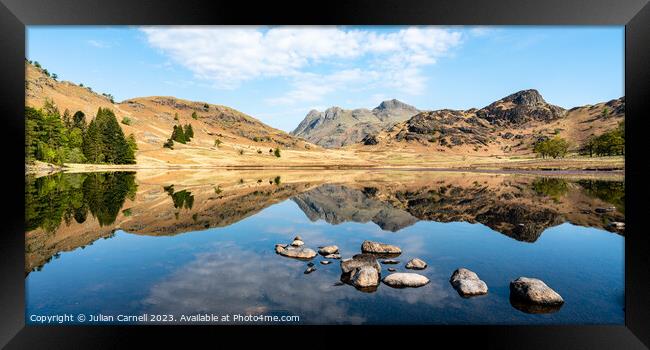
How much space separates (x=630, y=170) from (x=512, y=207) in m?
28.2

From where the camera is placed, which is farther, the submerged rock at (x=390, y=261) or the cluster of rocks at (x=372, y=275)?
the submerged rock at (x=390, y=261)

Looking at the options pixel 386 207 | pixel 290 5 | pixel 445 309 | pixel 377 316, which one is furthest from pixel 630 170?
pixel 386 207

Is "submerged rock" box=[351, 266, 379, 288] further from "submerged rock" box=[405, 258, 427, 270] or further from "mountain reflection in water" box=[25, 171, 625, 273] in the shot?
"mountain reflection in water" box=[25, 171, 625, 273]

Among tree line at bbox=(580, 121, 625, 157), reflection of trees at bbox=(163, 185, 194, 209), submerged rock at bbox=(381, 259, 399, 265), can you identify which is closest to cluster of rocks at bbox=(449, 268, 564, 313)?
submerged rock at bbox=(381, 259, 399, 265)

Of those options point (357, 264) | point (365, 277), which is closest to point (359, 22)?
point (365, 277)

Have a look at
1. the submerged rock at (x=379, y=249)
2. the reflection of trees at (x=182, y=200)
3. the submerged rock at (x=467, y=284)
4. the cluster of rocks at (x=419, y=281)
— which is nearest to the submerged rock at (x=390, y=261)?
the cluster of rocks at (x=419, y=281)

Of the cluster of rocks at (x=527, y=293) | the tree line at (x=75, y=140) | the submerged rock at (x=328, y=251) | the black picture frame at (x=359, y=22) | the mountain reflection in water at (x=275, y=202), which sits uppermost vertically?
the tree line at (x=75, y=140)

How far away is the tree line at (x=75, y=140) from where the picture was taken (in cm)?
7238

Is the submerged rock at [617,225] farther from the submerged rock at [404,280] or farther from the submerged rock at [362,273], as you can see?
the submerged rock at [362,273]

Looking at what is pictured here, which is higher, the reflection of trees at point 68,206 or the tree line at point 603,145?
the tree line at point 603,145

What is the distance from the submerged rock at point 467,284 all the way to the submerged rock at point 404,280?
1069 millimetres

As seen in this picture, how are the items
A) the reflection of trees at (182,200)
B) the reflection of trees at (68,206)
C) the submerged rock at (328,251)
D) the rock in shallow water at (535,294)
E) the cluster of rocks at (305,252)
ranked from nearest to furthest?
1. the rock in shallow water at (535,294)
2. the cluster of rocks at (305,252)
3. the submerged rock at (328,251)
4. the reflection of trees at (68,206)
5. the reflection of trees at (182,200)

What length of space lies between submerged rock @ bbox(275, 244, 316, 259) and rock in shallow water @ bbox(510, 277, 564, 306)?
864 centimetres

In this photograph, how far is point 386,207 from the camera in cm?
3544
